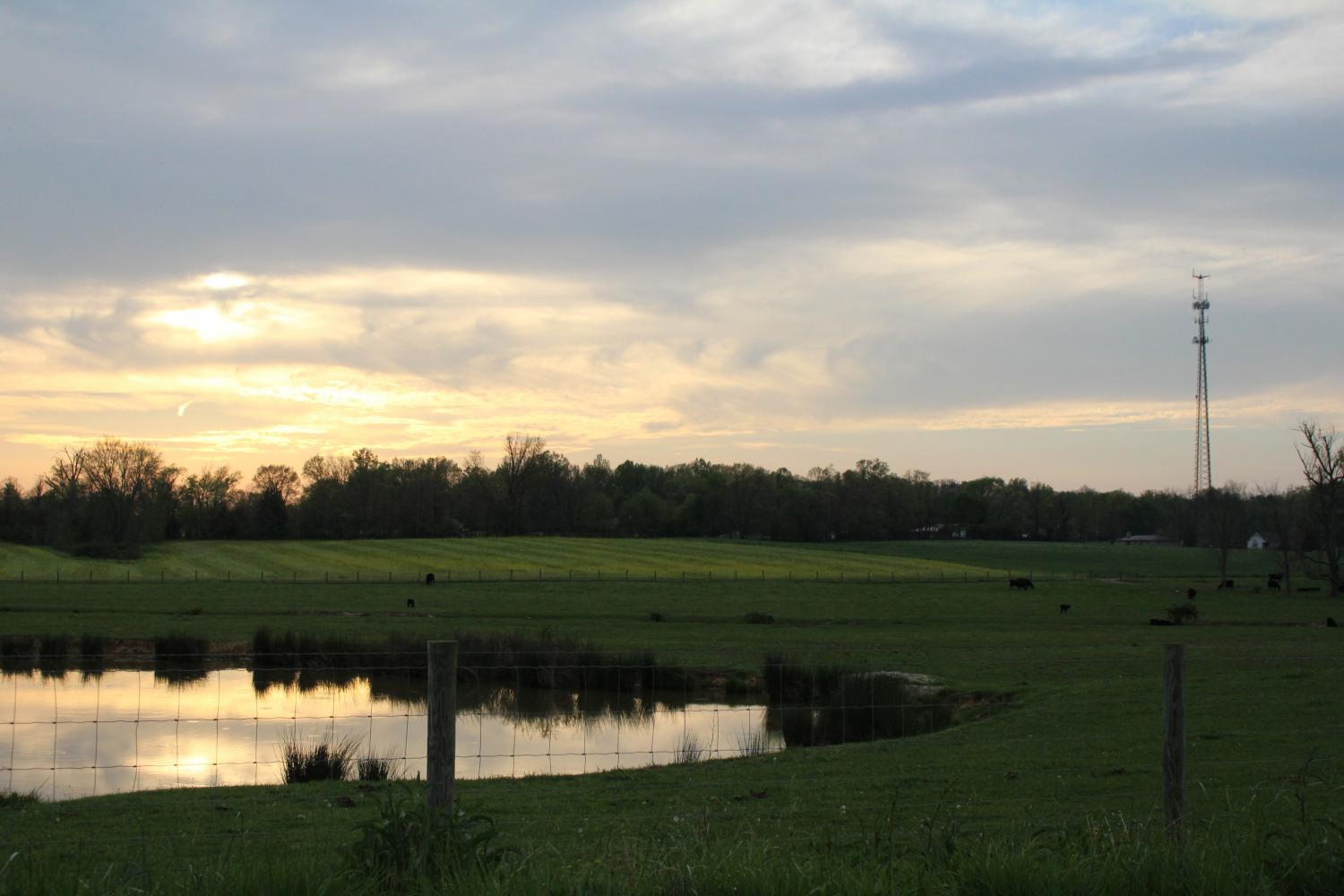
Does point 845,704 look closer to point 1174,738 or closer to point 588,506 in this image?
point 1174,738

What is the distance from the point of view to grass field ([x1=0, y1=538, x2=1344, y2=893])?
18.4ft

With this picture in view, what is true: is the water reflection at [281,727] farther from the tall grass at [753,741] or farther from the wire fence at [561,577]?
the wire fence at [561,577]

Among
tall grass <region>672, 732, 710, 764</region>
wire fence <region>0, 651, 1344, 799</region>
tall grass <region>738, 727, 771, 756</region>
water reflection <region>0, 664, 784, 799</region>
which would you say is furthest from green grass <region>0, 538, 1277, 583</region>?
tall grass <region>672, 732, 710, 764</region>

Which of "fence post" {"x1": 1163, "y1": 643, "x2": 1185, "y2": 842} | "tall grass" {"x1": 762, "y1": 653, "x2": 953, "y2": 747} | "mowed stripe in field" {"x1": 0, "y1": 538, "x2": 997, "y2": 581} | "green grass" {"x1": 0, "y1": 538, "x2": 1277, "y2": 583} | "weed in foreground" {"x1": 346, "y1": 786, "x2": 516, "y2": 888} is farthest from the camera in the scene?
"mowed stripe in field" {"x1": 0, "y1": 538, "x2": 997, "y2": 581}

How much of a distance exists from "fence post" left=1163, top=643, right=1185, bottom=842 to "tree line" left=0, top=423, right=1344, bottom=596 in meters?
69.4

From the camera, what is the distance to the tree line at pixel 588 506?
301ft

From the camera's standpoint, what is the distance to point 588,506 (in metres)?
138

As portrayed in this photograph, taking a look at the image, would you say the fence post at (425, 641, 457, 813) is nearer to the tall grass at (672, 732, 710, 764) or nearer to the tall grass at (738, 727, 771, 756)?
the tall grass at (672, 732, 710, 764)

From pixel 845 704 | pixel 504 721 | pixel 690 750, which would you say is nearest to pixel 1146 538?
pixel 845 704

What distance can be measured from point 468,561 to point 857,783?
76230 mm

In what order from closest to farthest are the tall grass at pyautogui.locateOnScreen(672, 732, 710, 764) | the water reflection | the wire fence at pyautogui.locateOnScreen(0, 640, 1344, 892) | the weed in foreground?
1. the weed in foreground
2. the wire fence at pyautogui.locateOnScreen(0, 640, 1344, 892)
3. the water reflection
4. the tall grass at pyautogui.locateOnScreen(672, 732, 710, 764)

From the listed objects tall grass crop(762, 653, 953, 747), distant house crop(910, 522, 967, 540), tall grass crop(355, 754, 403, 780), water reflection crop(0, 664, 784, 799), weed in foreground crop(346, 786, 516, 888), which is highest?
weed in foreground crop(346, 786, 516, 888)

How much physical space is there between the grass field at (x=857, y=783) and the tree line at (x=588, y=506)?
37.5 meters

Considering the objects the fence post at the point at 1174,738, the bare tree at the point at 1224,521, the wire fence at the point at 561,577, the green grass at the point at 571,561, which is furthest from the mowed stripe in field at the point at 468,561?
the fence post at the point at 1174,738
